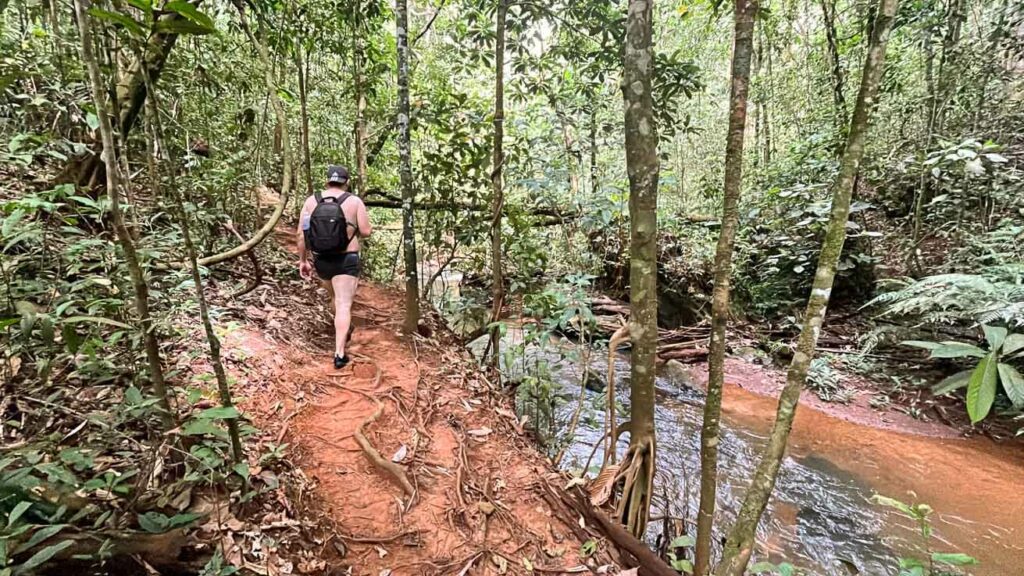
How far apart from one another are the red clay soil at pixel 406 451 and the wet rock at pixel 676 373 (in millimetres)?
3881

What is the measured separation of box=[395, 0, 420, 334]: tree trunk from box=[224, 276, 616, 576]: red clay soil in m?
0.52

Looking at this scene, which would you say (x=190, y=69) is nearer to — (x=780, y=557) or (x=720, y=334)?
(x=720, y=334)

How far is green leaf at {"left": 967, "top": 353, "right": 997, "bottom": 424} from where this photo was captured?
1.61m

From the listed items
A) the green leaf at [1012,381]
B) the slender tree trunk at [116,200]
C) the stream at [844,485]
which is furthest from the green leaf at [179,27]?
the stream at [844,485]

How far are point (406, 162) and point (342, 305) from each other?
166 cm

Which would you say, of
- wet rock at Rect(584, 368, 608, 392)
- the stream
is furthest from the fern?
wet rock at Rect(584, 368, 608, 392)

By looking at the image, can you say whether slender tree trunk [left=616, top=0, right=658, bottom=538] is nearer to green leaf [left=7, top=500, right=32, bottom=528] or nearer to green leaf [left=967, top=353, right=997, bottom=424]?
green leaf [left=967, top=353, right=997, bottom=424]

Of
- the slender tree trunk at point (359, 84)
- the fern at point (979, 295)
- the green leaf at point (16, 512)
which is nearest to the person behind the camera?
the green leaf at point (16, 512)

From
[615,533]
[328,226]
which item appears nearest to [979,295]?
[615,533]

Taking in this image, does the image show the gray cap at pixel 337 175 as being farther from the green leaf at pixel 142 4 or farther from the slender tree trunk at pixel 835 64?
the slender tree trunk at pixel 835 64

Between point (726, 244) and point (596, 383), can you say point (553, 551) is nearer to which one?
point (726, 244)

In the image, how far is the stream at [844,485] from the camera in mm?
4078

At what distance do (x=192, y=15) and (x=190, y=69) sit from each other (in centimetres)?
427

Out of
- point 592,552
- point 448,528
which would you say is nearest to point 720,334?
point 592,552
